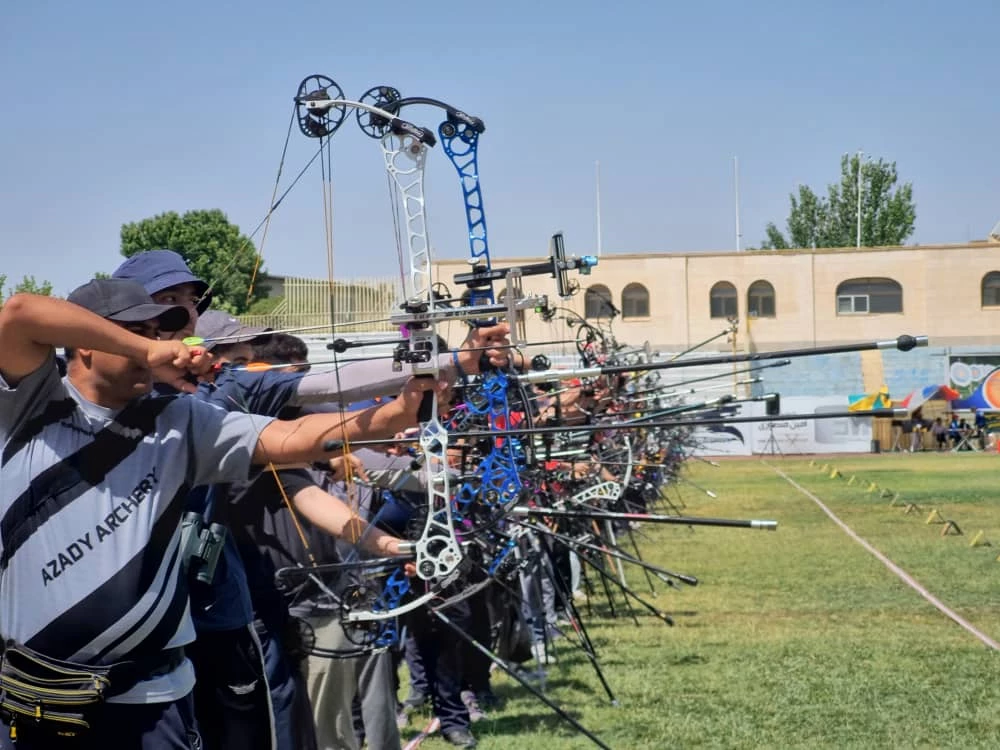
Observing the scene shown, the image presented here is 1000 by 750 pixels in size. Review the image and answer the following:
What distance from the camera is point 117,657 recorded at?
297 cm

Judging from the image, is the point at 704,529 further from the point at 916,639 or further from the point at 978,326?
the point at 978,326

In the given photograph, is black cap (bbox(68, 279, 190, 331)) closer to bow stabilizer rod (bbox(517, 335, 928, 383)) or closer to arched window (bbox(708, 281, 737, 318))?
bow stabilizer rod (bbox(517, 335, 928, 383))

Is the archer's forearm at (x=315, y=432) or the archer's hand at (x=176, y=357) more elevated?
the archer's hand at (x=176, y=357)

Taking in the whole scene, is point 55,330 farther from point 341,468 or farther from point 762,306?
point 762,306

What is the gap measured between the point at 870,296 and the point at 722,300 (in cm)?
486

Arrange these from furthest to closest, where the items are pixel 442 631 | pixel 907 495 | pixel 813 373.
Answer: pixel 813 373
pixel 907 495
pixel 442 631

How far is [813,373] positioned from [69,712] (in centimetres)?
3914

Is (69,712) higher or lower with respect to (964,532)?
higher

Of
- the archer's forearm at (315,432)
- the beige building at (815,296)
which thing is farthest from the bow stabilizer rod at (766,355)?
the beige building at (815,296)

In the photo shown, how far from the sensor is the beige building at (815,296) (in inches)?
1646

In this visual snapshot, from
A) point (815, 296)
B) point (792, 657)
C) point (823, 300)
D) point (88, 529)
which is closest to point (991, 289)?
point (823, 300)

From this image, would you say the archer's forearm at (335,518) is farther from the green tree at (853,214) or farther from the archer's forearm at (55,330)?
the green tree at (853,214)

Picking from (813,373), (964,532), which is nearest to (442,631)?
(964,532)

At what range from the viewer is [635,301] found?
41.9 meters
